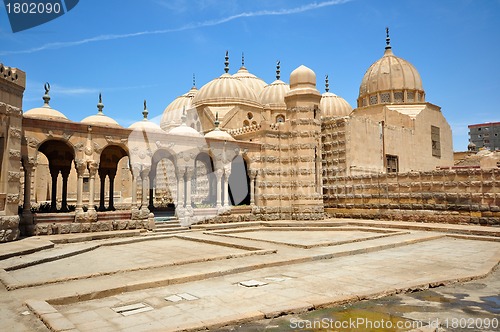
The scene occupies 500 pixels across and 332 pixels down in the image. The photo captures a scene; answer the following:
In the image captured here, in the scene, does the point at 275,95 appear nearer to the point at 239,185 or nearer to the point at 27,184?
the point at 239,185

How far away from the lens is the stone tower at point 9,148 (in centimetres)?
1311

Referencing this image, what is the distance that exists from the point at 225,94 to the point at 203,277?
26597 millimetres

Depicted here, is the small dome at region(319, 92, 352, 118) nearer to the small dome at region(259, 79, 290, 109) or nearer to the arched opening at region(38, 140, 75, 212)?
the small dome at region(259, 79, 290, 109)

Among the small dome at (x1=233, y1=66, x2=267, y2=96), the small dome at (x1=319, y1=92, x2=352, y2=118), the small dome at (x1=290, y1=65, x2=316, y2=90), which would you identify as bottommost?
the small dome at (x1=290, y1=65, x2=316, y2=90)

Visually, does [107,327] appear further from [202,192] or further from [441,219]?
[202,192]

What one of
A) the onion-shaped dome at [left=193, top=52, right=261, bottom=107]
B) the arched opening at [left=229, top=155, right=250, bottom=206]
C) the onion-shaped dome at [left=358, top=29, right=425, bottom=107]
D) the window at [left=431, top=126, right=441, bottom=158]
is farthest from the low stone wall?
the window at [left=431, top=126, right=441, bottom=158]

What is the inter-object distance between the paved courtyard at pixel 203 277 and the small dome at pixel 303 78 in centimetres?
1270

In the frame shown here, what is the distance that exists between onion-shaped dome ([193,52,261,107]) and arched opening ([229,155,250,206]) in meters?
8.00

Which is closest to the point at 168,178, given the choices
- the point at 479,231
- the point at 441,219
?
the point at 441,219

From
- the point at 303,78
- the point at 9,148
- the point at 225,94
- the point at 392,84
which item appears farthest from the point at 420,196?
the point at 9,148

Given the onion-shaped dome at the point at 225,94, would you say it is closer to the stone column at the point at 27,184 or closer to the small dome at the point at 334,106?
the small dome at the point at 334,106

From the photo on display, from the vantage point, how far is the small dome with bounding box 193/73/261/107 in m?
33.2

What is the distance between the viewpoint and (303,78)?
80.2 ft

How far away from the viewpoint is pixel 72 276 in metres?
8.01
